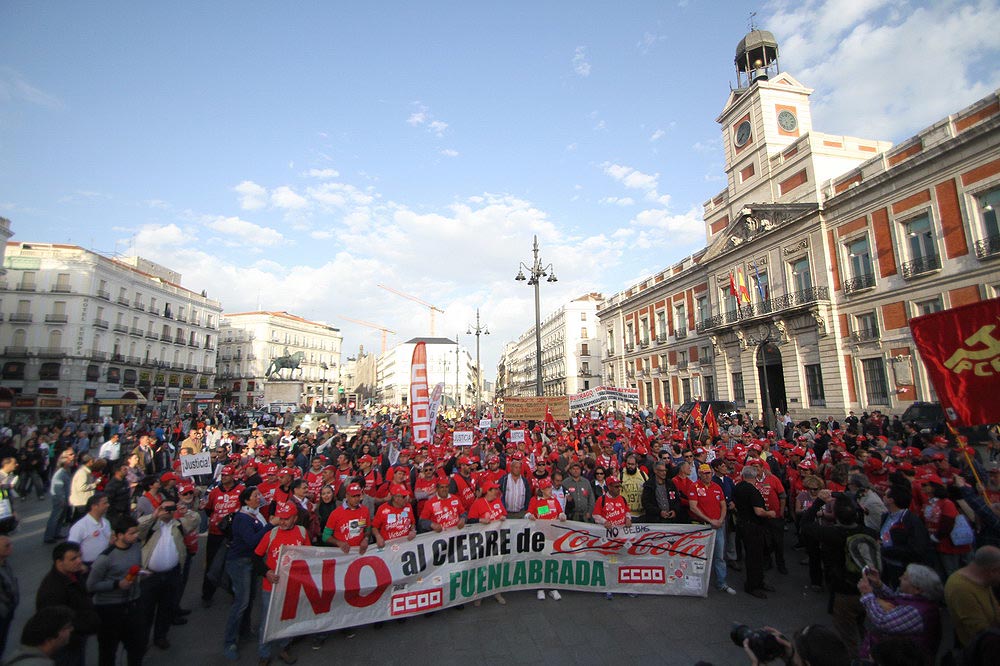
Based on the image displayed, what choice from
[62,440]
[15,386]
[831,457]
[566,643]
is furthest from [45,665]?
[15,386]

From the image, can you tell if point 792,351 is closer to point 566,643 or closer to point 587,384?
point 566,643

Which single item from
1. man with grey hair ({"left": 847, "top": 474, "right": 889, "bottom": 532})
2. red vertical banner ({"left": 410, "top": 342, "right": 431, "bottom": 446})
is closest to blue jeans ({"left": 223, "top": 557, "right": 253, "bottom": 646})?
red vertical banner ({"left": 410, "top": 342, "right": 431, "bottom": 446})

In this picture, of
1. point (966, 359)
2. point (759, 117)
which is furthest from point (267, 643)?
point (759, 117)

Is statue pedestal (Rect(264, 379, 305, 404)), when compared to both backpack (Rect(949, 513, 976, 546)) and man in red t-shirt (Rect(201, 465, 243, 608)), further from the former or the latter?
backpack (Rect(949, 513, 976, 546))

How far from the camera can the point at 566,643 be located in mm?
5137

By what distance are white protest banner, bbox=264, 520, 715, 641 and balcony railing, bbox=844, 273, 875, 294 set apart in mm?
22632

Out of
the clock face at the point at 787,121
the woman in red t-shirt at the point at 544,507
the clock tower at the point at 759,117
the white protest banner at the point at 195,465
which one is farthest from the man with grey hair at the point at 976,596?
the clock face at the point at 787,121

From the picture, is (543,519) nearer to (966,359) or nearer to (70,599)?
(70,599)

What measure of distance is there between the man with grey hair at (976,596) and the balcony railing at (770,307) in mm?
24947

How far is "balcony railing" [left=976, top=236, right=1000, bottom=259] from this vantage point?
17.9 meters

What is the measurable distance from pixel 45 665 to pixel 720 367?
113ft

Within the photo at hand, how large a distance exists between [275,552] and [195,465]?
254 inches

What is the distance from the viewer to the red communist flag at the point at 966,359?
18.4 ft

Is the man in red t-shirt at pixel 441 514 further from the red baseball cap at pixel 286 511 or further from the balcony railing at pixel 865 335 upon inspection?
the balcony railing at pixel 865 335
